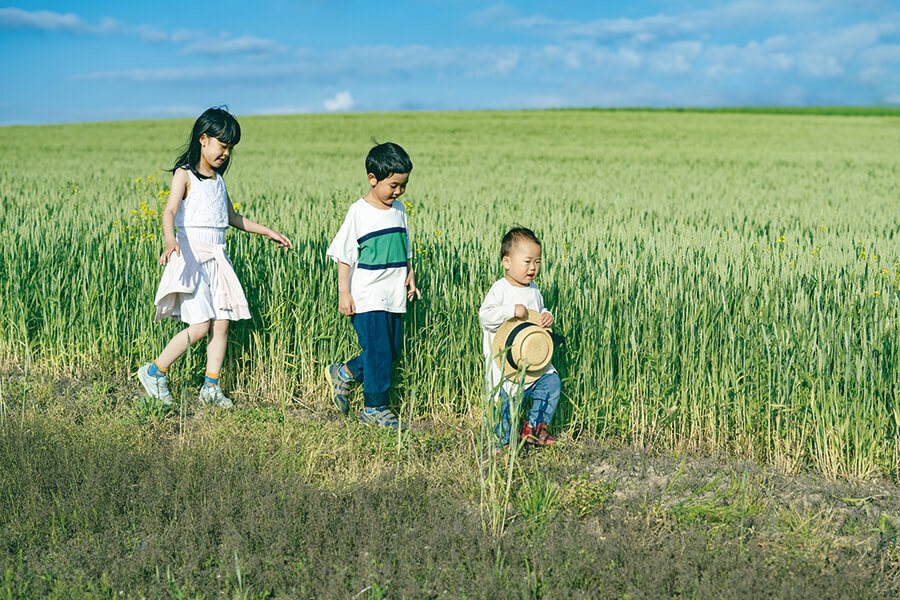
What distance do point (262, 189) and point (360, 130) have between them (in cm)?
2280

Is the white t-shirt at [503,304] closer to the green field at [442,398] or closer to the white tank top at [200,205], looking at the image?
the green field at [442,398]

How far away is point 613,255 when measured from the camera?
16.6ft

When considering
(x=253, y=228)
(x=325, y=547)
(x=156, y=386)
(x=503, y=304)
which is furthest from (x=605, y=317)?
(x=156, y=386)

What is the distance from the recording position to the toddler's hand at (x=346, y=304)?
3844 mm

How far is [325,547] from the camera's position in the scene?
2.62 m

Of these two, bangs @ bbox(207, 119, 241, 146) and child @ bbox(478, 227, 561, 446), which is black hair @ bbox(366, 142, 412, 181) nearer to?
child @ bbox(478, 227, 561, 446)

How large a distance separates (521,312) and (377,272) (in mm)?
901

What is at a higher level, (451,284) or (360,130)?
(360,130)

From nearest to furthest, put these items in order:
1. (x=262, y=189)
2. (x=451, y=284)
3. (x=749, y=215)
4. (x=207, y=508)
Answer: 1. (x=207, y=508)
2. (x=451, y=284)
3. (x=749, y=215)
4. (x=262, y=189)

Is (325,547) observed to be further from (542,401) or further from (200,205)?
(200,205)

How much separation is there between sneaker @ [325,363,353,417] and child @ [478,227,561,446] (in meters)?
0.96

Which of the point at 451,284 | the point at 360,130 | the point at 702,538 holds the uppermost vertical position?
the point at 360,130

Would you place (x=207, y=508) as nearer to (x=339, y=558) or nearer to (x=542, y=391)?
(x=339, y=558)

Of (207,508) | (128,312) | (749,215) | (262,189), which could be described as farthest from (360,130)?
(207,508)
